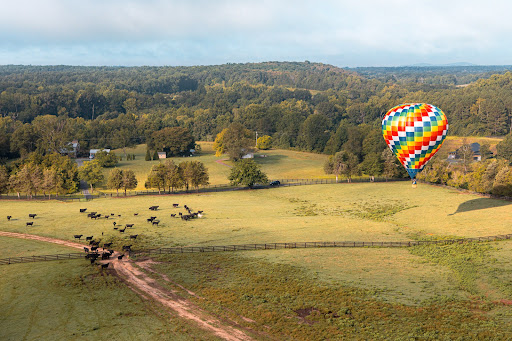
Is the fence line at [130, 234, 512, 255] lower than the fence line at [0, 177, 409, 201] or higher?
lower

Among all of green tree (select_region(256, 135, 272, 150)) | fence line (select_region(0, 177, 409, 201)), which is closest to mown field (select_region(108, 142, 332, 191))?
green tree (select_region(256, 135, 272, 150))

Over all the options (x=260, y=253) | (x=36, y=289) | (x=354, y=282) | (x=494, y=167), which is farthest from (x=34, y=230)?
(x=494, y=167)

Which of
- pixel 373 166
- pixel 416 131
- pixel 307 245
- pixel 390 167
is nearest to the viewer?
pixel 307 245

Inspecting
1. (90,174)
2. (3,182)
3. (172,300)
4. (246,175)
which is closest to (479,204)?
(246,175)

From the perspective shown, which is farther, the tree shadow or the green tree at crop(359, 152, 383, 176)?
the green tree at crop(359, 152, 383, 176)

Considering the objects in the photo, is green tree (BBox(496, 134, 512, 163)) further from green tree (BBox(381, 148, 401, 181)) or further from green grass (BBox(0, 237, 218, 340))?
green grass (BBox(0, 237, 218, 340))

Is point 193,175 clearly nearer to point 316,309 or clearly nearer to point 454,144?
point 316,309

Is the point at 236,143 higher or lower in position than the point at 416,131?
lower
